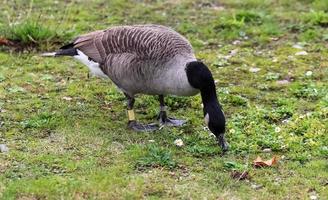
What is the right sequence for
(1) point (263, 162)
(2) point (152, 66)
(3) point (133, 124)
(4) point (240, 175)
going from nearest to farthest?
(4) point (240, 175) → (1) point (263, 162) → (2) point (152, 66) → (3) point (133, 124)

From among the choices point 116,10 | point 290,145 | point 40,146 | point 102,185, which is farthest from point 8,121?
point 116,10

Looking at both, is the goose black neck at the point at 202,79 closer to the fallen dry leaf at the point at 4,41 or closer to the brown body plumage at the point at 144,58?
the brown body plumage at the point at 144,58

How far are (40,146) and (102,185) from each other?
1161mm

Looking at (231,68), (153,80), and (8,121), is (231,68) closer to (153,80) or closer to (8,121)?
(153,80)

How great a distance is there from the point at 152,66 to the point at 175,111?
126 centimetres

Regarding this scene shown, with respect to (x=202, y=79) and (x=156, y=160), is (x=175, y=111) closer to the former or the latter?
(x=202, y=79)

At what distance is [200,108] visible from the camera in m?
7.67

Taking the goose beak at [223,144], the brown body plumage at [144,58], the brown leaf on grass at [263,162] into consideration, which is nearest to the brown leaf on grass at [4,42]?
the brown body plumage at [144,58]

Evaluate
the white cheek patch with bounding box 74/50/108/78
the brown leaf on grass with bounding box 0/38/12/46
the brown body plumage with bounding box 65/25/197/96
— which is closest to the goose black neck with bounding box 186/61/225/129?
the brown body plumage with bounding box 65/25/197/96

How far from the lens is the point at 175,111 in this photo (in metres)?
7.64

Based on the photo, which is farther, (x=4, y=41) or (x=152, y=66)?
(x=4, y=41)

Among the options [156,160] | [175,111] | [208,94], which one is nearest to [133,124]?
Answer: [175,111]

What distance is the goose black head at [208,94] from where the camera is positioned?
20.4ft

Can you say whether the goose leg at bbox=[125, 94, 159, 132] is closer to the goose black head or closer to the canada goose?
the canada goose
